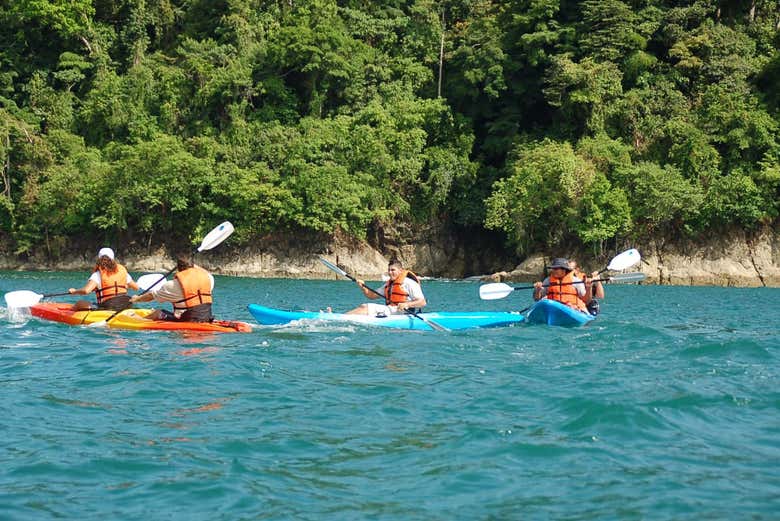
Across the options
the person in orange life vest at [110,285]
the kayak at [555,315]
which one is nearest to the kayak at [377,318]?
the kayak at [555,315]

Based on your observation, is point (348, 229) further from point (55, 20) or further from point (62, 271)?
point (55, 20)

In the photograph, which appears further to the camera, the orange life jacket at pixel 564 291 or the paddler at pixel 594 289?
the paddler at pixel 594 289

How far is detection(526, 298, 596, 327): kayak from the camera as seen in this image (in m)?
13.4

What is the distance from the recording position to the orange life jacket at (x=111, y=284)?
43.3 ft

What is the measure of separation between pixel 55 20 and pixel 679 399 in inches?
1654

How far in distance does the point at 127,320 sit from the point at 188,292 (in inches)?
49.3

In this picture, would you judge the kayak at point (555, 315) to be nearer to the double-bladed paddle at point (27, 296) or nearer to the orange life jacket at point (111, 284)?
the double-bladed paddle at point (27, 296)

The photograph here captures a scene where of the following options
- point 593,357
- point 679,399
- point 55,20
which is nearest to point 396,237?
point 55,20

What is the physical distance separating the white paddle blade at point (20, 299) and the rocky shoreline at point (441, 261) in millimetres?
20041

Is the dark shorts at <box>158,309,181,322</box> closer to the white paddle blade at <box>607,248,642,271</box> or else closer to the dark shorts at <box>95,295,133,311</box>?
the dark shorts at <box>95,295,133,311</box>

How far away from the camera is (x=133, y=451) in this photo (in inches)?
232

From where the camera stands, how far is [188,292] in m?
11.9

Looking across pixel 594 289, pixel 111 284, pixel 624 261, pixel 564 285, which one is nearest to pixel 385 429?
pixel 564 285

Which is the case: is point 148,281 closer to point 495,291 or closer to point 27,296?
point 27,296
